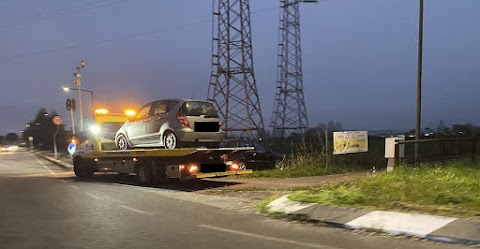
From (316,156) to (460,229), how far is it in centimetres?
1133

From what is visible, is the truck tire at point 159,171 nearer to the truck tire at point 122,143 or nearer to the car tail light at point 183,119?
the car tail light at point 183,119

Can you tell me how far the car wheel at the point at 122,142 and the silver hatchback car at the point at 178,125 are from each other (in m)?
0.92

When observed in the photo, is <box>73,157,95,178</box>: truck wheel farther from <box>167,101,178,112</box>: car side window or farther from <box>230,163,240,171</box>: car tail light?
<box>230,163,240,171</box>: car tail light

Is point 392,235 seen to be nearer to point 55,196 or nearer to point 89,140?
point 55,196

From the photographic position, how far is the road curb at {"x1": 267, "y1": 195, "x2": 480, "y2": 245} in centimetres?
703

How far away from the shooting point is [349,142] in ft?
57.0

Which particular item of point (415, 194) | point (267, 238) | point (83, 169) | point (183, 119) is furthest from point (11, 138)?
point (267, 238)

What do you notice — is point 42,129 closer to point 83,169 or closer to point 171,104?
point 83,169

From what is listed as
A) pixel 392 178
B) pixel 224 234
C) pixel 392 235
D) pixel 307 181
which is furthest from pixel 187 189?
pixel 392 235

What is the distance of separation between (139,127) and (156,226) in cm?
786

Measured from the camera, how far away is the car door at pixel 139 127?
51.6 feet

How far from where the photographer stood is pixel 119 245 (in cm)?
695

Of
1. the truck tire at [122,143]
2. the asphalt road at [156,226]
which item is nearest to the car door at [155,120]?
the truck tire at [122,143]

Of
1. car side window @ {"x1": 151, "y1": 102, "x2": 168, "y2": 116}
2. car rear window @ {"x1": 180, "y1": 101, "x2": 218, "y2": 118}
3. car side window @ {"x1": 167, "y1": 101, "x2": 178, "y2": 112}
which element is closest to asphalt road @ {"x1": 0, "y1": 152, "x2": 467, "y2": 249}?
car rear window @ {"x1": 180, "y1": 101, "x2": 218, "y2": 118}
